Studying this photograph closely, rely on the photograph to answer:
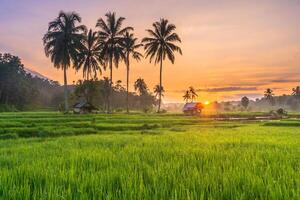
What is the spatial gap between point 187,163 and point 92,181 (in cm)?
209

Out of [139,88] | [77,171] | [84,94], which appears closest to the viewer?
[77,171]

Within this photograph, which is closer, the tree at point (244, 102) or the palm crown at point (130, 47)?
the palm crown at point (130, 47)

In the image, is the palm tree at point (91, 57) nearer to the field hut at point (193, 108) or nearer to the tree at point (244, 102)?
the field hut at point (193, 108)

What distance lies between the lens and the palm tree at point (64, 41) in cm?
4003

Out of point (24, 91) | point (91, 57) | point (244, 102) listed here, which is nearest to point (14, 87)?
point (24, 91)

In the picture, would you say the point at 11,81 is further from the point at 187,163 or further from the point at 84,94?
the point at 187,163

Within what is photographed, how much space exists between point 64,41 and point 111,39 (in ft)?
23.1

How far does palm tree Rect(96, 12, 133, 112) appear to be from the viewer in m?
44.9

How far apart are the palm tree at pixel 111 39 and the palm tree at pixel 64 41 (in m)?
4.29

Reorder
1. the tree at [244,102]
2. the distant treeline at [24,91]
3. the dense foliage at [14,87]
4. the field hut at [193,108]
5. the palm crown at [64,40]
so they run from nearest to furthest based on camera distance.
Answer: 1. the palm crown at [64,40]
2. the distant treeline at [24,91]
3. the field hut at [193,108]
4. the dense foliage at [14,87]
5. the tree at [244,102]

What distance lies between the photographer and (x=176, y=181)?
4258 millimetres

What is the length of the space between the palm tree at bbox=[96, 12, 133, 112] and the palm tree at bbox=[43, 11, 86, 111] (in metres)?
4.29

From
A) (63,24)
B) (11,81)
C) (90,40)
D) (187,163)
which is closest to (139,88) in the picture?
(11,81)

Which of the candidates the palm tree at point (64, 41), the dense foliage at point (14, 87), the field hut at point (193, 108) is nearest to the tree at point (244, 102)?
the field hut at point (193, 108)
